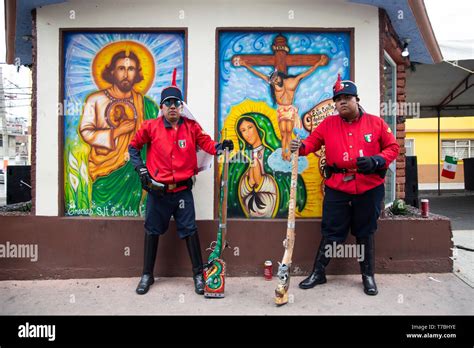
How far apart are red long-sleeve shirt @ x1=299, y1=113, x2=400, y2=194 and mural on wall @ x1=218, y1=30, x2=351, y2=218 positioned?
611 mm

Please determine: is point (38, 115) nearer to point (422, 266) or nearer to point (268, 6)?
point (268, 6)

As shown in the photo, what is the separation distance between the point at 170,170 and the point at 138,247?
1066mm

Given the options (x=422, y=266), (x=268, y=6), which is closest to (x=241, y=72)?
(x=268, y=6)

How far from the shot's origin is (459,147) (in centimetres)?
2164

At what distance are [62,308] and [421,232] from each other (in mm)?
3850

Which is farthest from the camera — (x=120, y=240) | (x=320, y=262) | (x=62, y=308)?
(x=120, y=240)

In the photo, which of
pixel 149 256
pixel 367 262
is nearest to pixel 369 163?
pixel 367 262

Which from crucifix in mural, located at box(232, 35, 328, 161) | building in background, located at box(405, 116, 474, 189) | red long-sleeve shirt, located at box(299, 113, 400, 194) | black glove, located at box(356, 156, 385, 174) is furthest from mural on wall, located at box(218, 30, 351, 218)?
building in background, located at box(405, 116, 474, 189)

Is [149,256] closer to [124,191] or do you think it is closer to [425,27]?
[124,191]

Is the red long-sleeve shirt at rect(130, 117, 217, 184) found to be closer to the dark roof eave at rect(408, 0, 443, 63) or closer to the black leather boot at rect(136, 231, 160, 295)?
the black leather boot at rect(136, 231, 160, 295)

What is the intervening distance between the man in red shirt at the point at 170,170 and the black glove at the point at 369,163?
1248 millimetres

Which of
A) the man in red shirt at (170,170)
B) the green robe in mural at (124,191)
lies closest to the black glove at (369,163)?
the man in red shirt at (170,170)

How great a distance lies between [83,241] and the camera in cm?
421

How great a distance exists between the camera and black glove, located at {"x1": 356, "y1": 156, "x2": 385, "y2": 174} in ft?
11.0
